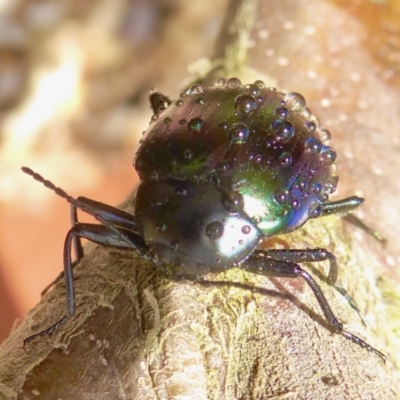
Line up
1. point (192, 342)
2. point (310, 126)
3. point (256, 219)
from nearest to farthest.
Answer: point (192, 342), point (256, 219), point (310, 126)

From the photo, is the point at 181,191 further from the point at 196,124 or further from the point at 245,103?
the point at 245,103

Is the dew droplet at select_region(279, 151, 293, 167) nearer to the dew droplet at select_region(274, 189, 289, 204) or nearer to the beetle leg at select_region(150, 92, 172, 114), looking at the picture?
the dew droplet at select_region(274, 189, 289, 204)

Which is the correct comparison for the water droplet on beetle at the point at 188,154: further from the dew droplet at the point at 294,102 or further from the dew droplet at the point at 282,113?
the dew droplet at the point at 294,102

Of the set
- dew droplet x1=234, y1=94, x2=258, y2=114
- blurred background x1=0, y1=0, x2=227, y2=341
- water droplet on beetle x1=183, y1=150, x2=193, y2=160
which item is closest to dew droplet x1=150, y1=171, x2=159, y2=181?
water droplet on beetle x1=183, y1=150, x2=193, y2=160

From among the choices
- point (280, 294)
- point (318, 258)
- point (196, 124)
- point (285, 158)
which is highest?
point (196, 124)

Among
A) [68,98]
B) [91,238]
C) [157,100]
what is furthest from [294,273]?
[68,98]

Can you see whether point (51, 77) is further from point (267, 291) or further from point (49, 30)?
point (267, 291)

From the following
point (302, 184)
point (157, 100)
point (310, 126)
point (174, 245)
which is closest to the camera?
point (174, 245)
